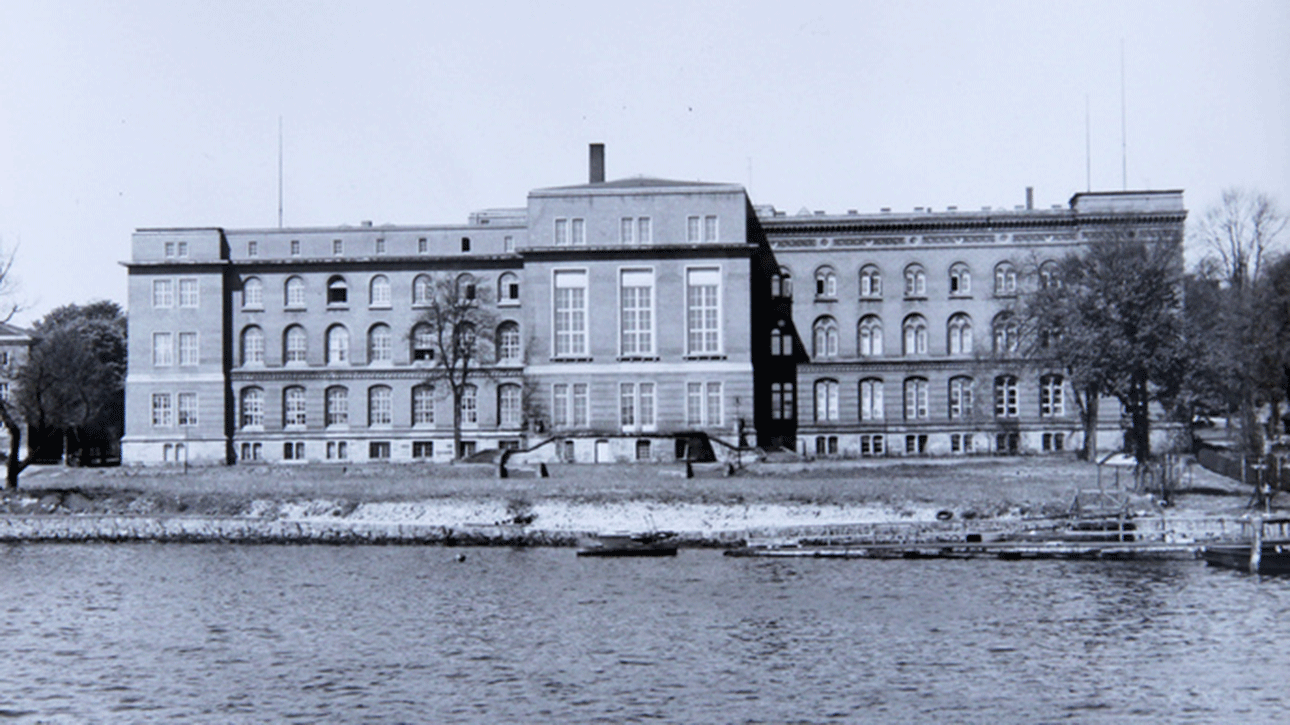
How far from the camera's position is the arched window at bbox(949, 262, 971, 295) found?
82.2 m

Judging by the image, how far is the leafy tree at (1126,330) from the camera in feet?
181

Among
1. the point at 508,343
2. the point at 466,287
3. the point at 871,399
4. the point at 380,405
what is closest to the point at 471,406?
the point at 508,343

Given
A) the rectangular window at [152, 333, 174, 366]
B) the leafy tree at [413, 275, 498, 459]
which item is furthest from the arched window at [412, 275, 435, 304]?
the rectangular window at [152, 333, 174, 366]

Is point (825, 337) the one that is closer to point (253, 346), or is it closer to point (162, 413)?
point (253, 346)

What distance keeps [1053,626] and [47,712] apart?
2159 centimetres

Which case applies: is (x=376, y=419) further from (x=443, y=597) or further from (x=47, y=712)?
(x=47, y=712)

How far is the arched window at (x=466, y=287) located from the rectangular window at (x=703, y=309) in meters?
13.9

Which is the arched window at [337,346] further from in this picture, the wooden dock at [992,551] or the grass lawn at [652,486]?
the wooden dock at [992,551]

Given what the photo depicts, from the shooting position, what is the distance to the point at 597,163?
83625 mm

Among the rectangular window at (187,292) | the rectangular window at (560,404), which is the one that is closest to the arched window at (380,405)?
the rectangular window at (187,292)

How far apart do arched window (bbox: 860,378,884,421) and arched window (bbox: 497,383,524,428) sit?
68.6 feet

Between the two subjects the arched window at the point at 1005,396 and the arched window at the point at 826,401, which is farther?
the arched window at the point at 826,401

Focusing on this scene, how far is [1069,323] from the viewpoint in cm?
5728

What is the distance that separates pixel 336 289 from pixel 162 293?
10.6 metres
